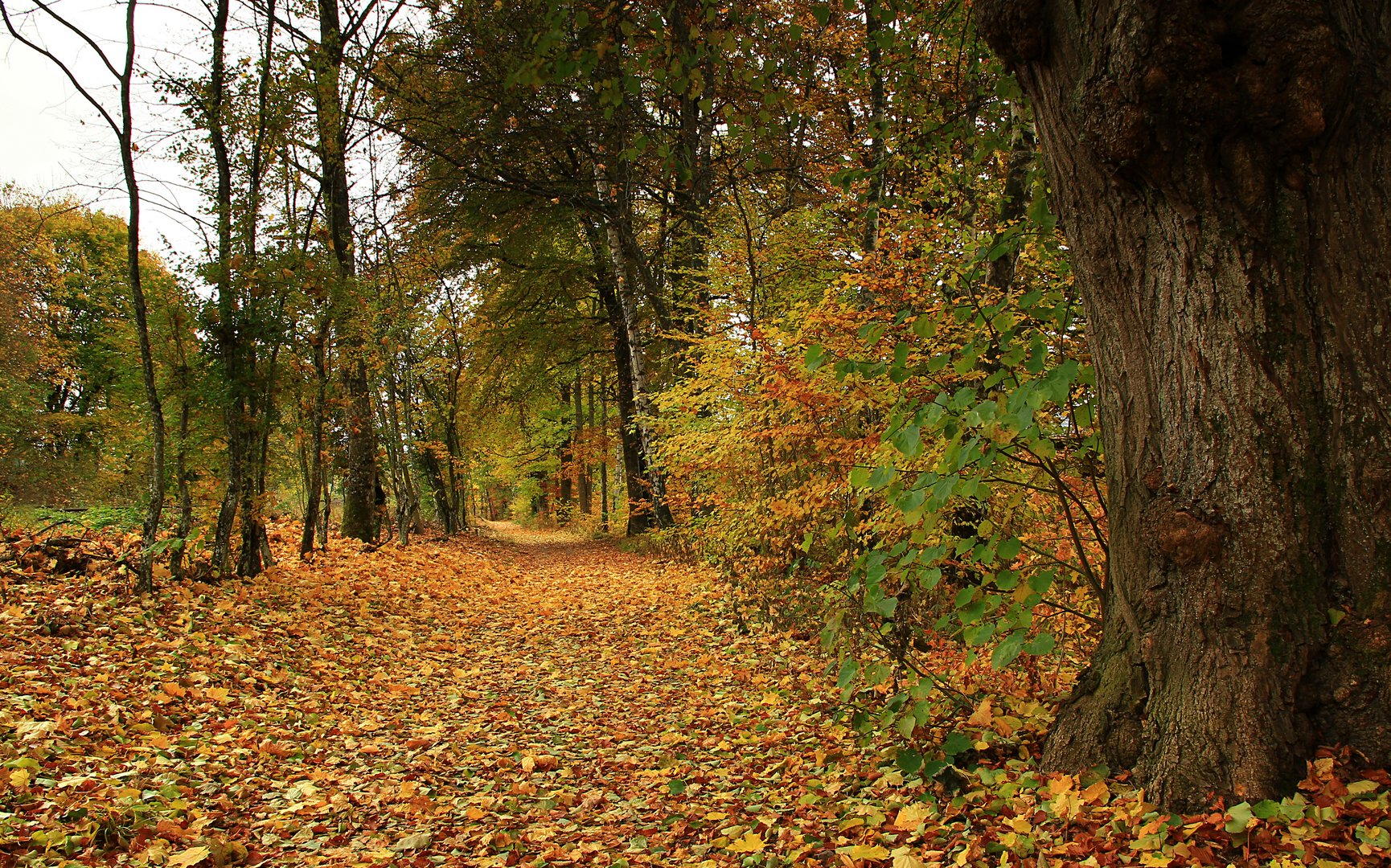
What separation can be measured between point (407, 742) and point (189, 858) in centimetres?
168

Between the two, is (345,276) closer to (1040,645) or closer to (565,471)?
(1040,645)

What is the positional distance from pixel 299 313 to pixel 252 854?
→ 6275mm

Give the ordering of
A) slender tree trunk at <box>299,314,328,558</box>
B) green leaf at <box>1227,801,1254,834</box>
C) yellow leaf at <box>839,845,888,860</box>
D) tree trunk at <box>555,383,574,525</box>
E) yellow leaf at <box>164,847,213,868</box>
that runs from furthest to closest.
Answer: tree trunk at <box>555,383,574,525</box> < slender tree trunk at <box>299,314,328,558</box> < yellow leaf at <box>164,847,213,868</box> < yellow leaf at <box>839,845,888,860</box> < green leaf at <box>1227,801,1254,834</box>

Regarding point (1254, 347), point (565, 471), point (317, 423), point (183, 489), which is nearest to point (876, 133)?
point (1254, 347)

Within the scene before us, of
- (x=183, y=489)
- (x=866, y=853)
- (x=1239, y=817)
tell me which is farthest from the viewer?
(x=183, y=489)

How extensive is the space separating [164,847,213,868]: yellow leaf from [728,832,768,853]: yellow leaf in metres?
1.82

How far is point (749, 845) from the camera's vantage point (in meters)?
2.53

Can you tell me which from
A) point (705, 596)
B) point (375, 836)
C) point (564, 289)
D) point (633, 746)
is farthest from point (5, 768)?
point (564, 289)

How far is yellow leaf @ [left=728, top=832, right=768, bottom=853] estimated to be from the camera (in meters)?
2.52

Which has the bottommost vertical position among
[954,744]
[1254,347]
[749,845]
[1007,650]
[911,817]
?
[749,845]

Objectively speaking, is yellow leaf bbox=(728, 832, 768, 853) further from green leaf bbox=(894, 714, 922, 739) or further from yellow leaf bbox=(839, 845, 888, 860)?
green leaf bbox=(894, 714, 922, 739)

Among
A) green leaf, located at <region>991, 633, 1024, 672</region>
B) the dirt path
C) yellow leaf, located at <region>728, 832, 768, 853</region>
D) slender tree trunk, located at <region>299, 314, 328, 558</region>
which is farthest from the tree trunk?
green leaf, located at <region>991, 633, 1024, 672</region>

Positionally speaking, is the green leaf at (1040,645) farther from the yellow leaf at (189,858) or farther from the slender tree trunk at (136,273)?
the slender tree trunk at (136,273)

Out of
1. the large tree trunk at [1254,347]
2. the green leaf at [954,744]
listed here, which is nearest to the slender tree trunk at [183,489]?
the green leaf at [954,744]
